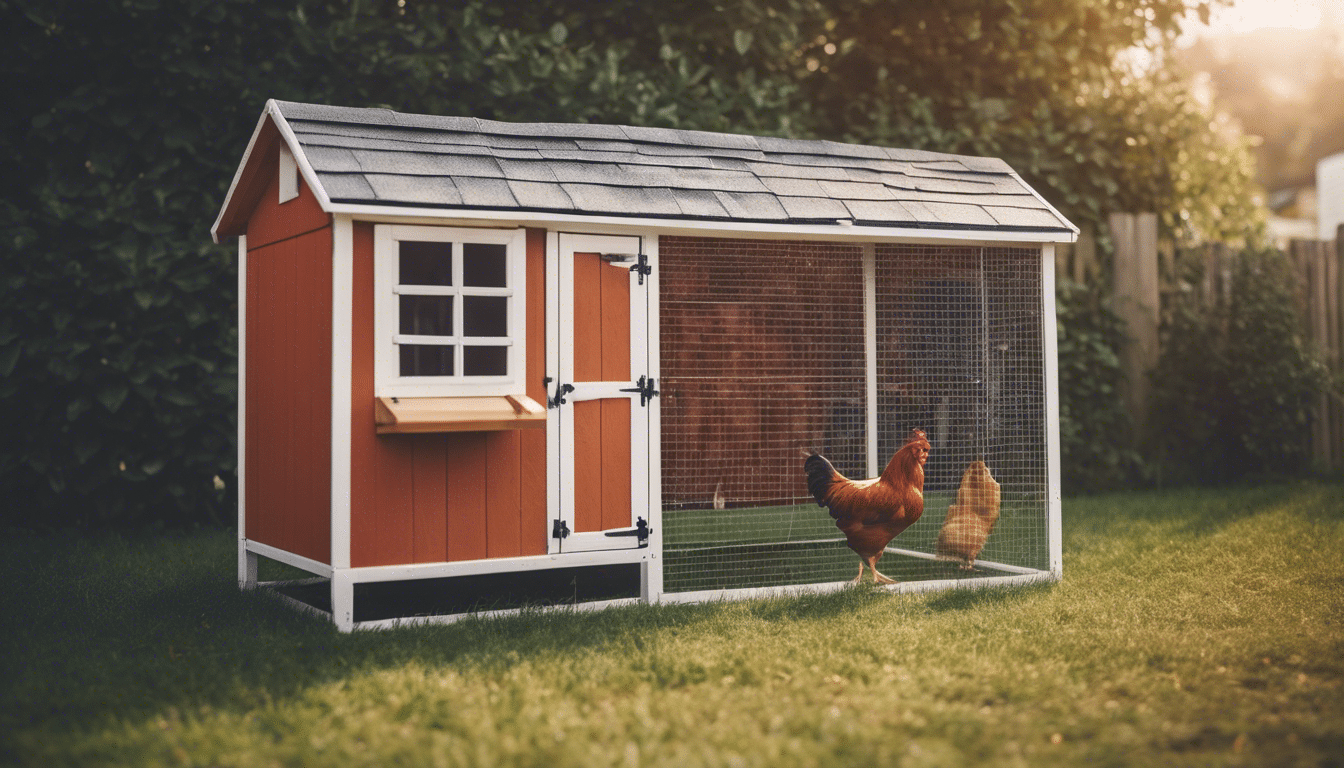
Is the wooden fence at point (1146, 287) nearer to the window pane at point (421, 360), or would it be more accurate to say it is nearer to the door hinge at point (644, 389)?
the door hinge at point (644, 389)

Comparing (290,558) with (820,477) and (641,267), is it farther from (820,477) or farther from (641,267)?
(820,477)

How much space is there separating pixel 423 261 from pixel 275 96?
127 inches

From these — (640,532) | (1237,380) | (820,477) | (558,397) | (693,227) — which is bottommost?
(640,532)

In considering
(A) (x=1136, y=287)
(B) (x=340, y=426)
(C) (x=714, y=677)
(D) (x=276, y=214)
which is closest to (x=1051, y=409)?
(C) (x=714, y=677)

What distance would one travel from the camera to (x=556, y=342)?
18.5 feet

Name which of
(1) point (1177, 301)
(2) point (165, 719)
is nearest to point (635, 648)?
(2) point (165, 719)

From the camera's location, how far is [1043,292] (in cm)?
654

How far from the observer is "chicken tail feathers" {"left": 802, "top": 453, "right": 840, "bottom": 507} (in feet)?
20.7

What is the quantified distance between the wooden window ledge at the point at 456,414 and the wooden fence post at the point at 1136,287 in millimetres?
6245

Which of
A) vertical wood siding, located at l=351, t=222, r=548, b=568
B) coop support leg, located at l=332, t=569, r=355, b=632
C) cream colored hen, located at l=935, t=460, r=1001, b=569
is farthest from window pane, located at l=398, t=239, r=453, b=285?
cream colored hen, located at l=935, t=460, r=1001, b=569

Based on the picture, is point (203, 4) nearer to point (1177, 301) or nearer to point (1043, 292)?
point (1043, 292)

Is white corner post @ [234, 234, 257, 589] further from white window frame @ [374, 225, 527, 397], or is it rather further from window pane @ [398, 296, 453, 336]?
white window frame @ [374, 225, 527, 397]

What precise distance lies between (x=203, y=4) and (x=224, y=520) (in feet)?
11.7

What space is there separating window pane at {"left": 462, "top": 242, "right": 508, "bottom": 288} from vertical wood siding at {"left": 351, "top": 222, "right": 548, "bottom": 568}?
15 cm
